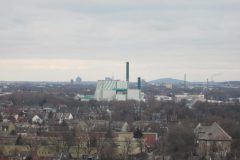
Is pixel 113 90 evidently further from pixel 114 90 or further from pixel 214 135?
pixel 214 135

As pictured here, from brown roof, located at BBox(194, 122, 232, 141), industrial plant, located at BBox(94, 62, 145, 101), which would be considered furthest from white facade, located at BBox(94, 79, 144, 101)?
brown roof, located at BBox(194, 122, 232, 141)

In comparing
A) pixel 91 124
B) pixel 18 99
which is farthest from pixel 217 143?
pixel 18 99

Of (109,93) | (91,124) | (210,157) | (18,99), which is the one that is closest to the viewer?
(210,157)

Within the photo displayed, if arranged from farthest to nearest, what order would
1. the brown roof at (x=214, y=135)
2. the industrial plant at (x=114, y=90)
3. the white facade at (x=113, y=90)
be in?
the white facade at (x=113, y=90), the industrial plant at (x=114, y=90), the brown roof at (x=214, y=135)

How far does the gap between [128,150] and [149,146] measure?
18.9ft

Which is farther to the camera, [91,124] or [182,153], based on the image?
[91,124]

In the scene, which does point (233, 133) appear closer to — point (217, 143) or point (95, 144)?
point (217, 143)

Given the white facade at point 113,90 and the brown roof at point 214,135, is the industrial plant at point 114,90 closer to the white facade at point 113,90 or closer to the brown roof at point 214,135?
the white facade at point 113,90

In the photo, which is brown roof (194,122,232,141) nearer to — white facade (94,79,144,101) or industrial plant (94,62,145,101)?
industrial plant (94,62,145,101)

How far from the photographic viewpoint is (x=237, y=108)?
68000 millimetres

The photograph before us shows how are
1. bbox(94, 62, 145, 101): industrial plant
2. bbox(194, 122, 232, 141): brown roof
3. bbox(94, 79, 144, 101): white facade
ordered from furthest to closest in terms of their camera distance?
bbox(94, 79, 144, 101): white facade, bbox(94, 62, 145, 101): industrial plant, bbox(194, 122, 232, 141): brown roof

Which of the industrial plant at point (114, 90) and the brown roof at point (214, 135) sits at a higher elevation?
the industrial plant at point (114, 90)

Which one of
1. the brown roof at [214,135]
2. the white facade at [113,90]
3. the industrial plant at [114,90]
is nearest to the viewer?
the brown roof at [214,135]

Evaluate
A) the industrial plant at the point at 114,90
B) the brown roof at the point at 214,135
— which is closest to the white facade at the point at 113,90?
the industrial plant at the point at 114,90
